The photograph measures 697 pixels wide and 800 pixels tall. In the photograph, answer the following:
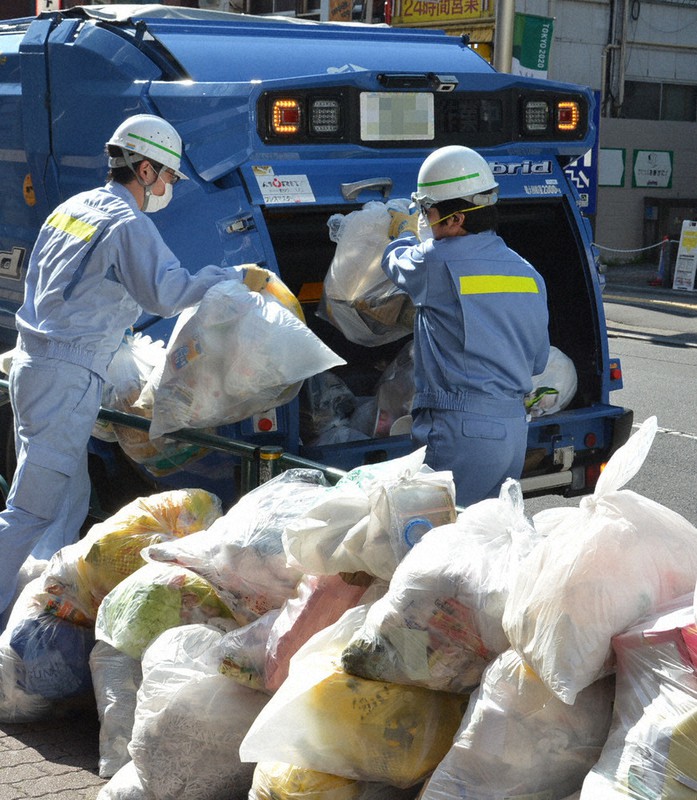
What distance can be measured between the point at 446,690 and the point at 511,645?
25 centimetres

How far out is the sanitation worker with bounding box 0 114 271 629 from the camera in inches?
153

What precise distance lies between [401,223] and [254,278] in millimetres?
719

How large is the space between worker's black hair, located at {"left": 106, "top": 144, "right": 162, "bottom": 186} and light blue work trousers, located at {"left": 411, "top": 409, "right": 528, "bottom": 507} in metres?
1.23

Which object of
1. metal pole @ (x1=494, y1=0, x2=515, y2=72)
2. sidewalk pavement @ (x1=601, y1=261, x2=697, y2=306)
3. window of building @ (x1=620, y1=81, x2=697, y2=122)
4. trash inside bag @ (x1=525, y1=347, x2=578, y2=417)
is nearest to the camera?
trash inside bag @ (x1=525, y1=347, x2=578, y2=417)

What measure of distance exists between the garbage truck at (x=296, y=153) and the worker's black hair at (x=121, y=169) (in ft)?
1.08

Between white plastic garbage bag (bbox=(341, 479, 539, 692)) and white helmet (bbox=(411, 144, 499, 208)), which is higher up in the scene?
white helmet (bbox=(411, 144, 499, 208))

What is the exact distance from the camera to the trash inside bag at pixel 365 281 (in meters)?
4.54

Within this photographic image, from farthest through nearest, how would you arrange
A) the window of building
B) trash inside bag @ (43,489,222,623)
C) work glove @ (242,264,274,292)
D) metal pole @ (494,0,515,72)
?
1. the window of building
2. metal pole @ (494,0,515,72)
3. work glove @ (242,264,274,292)
4. trash inside bag @ (43,489,222,623)

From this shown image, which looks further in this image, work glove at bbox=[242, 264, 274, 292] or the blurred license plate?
the blurred license plate

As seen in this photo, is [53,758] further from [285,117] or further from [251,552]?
[285,117]

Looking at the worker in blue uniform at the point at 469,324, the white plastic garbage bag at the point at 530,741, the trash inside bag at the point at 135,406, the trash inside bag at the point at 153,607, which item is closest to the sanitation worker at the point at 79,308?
the trash inside bag at the point at 135,406

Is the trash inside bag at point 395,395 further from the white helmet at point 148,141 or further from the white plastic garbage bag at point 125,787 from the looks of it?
the white plastic garbage bag at point 125,787

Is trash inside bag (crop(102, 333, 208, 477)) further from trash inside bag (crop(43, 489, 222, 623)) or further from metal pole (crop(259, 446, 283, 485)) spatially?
metal pole (crop(259, 446, 283, 485))

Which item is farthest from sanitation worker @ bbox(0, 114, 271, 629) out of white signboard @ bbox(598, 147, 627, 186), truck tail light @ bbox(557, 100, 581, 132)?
white signboard @ bbox(598, 147, 627, 186)
